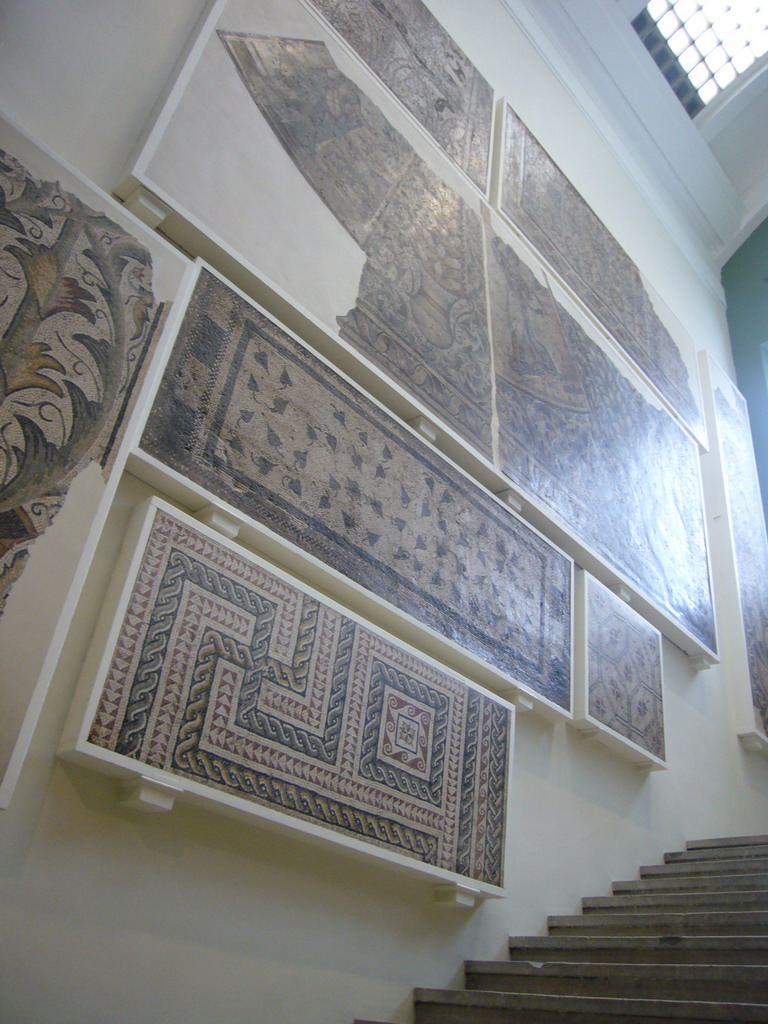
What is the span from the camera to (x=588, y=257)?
638 centimetres

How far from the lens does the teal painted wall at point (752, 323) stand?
28.6 ft

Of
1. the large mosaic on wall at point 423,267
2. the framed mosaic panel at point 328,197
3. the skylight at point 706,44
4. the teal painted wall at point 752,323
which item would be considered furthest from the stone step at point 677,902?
the skylight at point 706,44

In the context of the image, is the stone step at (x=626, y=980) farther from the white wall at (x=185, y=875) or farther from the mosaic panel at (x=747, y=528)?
the mosaic panel at (x=747, y=528)

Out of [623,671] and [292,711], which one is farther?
[623,671]

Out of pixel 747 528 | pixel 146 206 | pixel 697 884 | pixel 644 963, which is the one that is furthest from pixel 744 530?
pixel 146 206

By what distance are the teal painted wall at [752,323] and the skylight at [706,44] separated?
1.61 m

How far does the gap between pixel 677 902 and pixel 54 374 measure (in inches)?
132

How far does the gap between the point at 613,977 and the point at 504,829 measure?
70 cm

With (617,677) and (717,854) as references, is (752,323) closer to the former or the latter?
(617,677)

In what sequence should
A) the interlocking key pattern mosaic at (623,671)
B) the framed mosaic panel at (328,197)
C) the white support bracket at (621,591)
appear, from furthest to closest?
the white support bracket at (621,591), the interlocking key pattern mosaic at (623,671), the framed mosaic panel at (328,197)

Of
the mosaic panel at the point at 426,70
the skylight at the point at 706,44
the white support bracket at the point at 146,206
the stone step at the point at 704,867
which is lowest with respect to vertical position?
the stone step at the point at 704,867

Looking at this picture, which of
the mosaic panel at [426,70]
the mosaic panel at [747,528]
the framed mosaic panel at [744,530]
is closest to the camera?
the mosaic panel at [426,70]

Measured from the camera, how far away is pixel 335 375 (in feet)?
11.6

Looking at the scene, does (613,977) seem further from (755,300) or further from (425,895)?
(755,300)
